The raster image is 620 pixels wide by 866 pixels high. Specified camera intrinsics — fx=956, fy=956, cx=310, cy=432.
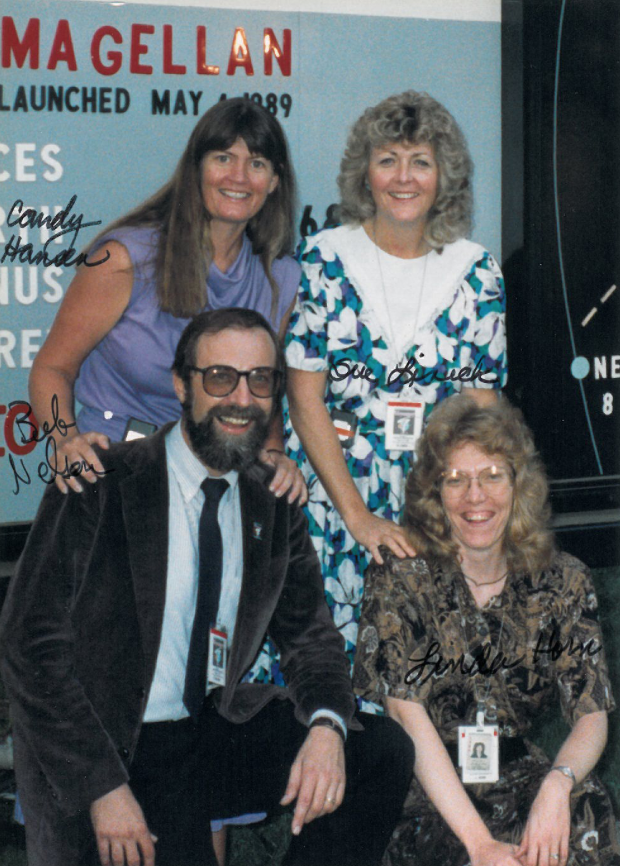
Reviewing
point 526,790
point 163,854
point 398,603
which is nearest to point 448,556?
point 398,603

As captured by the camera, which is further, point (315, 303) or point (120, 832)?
point (315, 303)

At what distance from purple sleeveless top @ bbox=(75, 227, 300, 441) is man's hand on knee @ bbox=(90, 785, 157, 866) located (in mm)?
866

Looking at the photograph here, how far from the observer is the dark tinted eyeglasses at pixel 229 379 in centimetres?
220

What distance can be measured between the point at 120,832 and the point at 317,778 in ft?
1.38

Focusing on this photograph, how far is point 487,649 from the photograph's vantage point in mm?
2217

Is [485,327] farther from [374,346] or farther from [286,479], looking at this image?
[286,479]

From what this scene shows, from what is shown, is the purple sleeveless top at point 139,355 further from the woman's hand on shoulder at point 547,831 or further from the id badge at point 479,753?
the woman's hand on shoulder at point 547,831

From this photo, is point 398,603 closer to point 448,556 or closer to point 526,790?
point 448,556

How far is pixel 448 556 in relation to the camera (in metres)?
2.25

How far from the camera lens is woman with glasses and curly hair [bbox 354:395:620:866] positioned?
2.12 m

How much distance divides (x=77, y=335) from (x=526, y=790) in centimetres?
152
